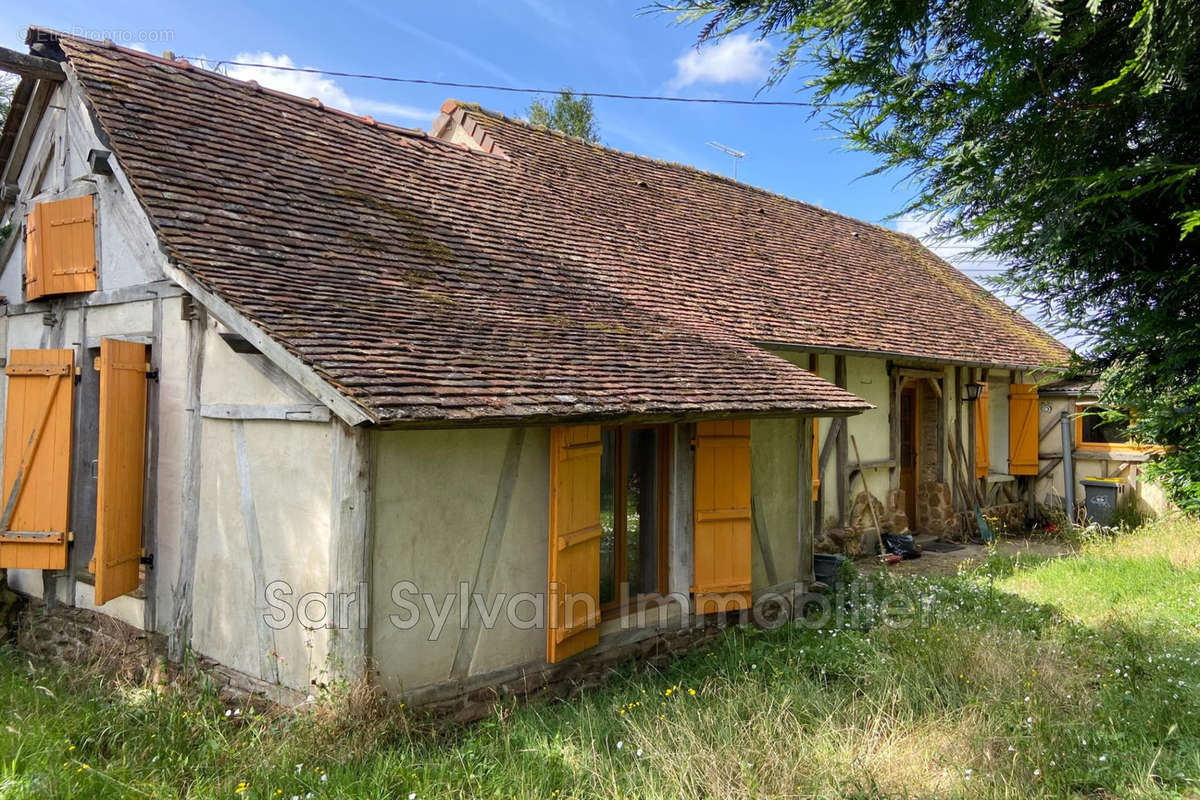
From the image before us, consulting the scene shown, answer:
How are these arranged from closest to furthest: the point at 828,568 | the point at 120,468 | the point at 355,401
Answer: the point at 355,401 → the point at 120,468 → the point at 828,568

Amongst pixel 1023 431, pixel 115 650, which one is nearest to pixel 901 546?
pixel 1023 431

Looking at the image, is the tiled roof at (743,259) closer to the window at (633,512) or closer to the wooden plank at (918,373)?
the wooden plank at (918,373)

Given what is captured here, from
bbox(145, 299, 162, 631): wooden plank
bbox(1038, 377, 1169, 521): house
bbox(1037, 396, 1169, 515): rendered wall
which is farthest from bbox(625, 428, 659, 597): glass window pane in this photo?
A: bbox(1037, 396, 1169, 515): rendered wall

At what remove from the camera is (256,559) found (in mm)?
4879

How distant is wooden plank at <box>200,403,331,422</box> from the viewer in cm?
454

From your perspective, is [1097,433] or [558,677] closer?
[558,677]

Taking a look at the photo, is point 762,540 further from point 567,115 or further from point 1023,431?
point 567,115

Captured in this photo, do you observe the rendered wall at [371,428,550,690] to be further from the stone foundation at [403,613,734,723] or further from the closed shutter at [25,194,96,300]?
the closed shutter at [25,194,96,300]

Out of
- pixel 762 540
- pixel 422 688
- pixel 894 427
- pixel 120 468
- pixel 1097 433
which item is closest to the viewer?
pixel 422 688

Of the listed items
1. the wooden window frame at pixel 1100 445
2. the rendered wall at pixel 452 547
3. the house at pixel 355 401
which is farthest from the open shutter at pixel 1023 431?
the rendered wall at pixel 452 547

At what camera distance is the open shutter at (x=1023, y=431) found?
12.9 meters

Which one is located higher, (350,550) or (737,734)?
(350,550)

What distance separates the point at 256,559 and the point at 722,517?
3705mm

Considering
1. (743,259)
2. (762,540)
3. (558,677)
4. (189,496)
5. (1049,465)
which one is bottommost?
(558,677)
